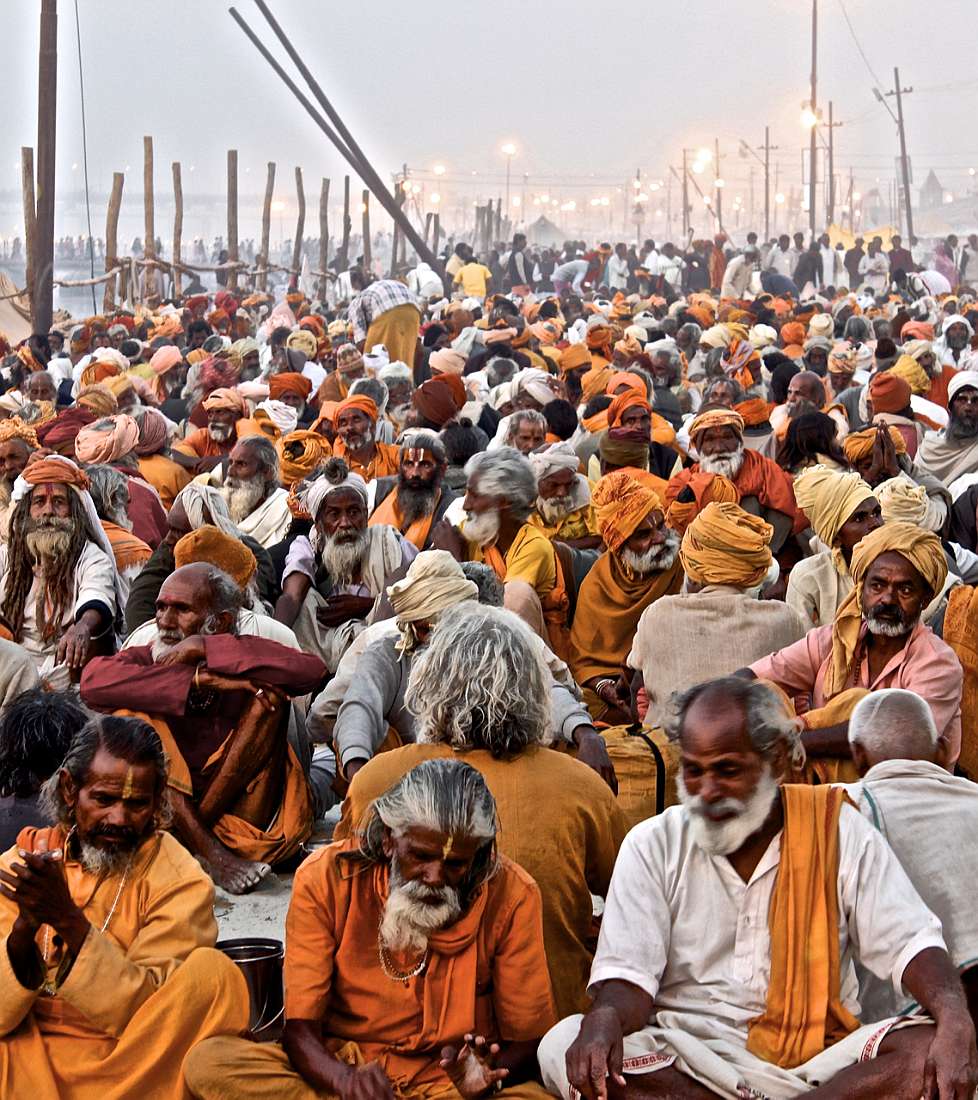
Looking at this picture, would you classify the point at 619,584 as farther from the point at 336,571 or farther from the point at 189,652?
the point at 189,652

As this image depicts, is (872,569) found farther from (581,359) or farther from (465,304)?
(465,304)

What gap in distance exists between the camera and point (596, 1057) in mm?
3139

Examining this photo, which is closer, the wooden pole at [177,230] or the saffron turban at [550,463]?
the saffron turban at [550,463]

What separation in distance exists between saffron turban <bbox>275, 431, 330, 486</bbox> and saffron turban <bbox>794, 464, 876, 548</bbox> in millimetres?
3270

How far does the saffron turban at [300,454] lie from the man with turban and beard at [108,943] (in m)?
4.89

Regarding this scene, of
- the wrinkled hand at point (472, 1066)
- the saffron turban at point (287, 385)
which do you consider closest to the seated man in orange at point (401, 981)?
the wrinkled hand at point (472, 1066)

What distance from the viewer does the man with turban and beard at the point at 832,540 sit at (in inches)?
224

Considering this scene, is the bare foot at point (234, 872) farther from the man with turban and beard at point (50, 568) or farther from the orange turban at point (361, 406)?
the orange turban at point (361, 406)

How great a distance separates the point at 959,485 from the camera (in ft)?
25.3

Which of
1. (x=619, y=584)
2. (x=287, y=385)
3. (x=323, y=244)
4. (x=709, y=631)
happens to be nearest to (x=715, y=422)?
(x=619, y=584)

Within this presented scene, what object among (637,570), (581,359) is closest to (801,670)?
(637,570)

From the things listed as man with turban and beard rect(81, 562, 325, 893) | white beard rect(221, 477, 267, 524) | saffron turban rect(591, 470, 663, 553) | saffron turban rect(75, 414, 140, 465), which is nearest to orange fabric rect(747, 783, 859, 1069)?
man with turban and beard rect(81, 562, 325, 893)

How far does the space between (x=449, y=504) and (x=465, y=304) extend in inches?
548

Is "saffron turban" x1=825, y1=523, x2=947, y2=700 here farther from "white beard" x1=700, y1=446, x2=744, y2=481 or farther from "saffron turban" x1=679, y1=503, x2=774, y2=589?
"white beard" x1=700, y1=446, x2=744, y2=481
